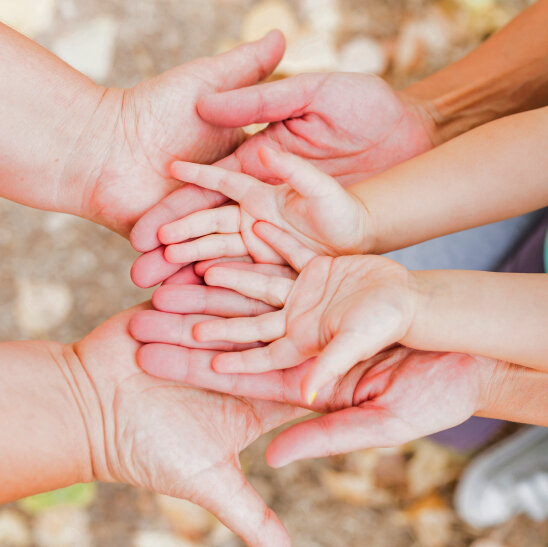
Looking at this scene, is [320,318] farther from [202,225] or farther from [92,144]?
[92,144]

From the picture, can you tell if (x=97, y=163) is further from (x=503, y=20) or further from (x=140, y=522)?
(x=503, y=20)

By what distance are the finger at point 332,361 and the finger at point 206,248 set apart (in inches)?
12.9

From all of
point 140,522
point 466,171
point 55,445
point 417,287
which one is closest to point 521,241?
point 466,171

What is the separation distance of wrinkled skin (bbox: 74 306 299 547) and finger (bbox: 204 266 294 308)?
7.0 inches

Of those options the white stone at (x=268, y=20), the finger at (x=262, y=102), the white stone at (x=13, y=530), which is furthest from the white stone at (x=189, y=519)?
the white stone at (x=268, y=20)

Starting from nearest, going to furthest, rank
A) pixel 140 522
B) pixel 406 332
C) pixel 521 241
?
1. pixel 406 332
2. pixel 521 241
3. pixel 140 522

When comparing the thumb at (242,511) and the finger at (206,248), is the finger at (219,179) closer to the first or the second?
the finger at (206,248)

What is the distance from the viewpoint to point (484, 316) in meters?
0.79

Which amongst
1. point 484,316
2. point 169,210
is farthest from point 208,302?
point 484,316

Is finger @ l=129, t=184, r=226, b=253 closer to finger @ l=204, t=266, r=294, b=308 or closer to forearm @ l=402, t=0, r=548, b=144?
finger @ l=204, t=266, r=294, b=308

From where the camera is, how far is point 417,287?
2.64 feet

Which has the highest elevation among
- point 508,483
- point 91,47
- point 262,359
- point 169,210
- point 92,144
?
point 91,47

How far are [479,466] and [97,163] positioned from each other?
46.2 inches

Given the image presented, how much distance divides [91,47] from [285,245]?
99cm
